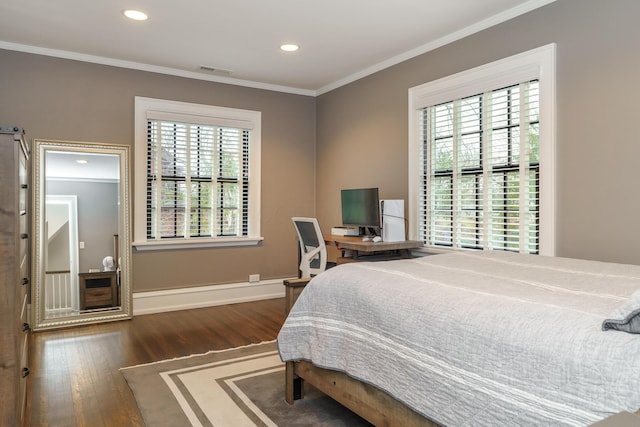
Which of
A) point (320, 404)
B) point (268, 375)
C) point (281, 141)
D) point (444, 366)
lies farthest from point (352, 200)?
point (444, 366)

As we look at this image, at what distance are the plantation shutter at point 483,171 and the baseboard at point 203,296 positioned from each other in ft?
7.02

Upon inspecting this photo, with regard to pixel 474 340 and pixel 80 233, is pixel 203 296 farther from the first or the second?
pixel 474 340

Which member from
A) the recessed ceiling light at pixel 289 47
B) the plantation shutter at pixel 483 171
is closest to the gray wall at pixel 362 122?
the plantation shutter at pixel 483 171

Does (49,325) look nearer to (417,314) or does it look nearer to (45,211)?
(45,211)

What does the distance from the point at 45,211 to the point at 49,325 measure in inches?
41.4

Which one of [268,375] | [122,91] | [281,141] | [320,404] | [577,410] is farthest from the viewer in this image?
[281,141]

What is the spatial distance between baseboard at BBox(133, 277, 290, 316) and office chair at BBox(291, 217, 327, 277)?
0.92 metres

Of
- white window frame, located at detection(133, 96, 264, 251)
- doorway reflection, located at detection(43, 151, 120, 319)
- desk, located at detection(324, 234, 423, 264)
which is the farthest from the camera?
white window frame, located at detection(133, 96, 264, 251)

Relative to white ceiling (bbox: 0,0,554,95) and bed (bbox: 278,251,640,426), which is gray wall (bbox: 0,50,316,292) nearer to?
white ceiling (bbox: 0,0,554,95)

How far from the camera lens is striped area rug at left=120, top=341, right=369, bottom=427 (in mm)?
2215

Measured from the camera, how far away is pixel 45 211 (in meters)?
3.99

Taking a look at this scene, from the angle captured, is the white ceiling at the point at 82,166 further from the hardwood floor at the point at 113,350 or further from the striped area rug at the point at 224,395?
the striped area rug at the point at 224,395

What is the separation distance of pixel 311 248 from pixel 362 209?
2.15 ft

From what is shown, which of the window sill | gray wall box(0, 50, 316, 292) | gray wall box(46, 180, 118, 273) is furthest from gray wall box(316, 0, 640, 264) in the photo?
gray wall box(46, 180, 118, 273)
